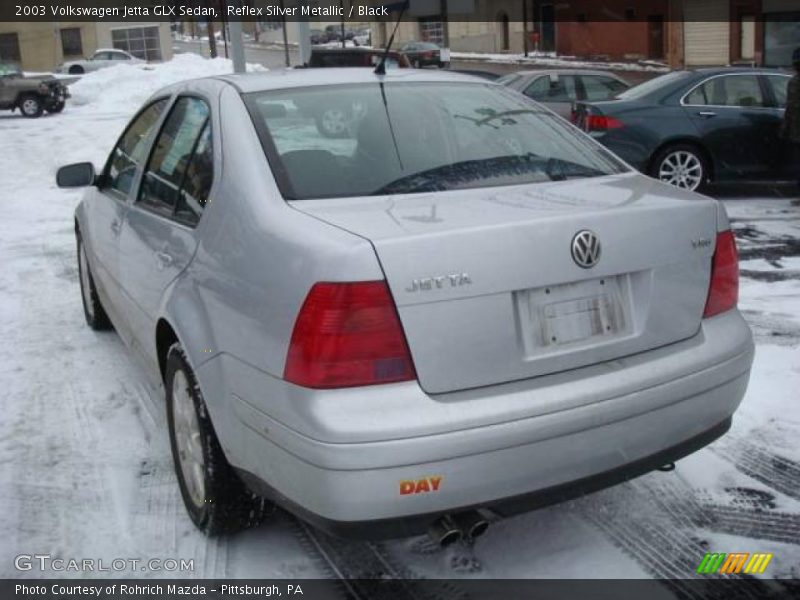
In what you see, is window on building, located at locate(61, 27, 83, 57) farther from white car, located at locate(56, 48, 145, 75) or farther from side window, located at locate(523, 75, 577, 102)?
side window, located at locate(523, 75, 577, 102)

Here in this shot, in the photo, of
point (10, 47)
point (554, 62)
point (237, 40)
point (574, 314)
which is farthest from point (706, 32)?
point (10, 47)

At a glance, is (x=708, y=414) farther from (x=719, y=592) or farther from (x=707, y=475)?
(x=707, y=475)

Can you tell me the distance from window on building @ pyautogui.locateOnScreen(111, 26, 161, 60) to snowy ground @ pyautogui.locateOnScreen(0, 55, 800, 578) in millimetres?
51555

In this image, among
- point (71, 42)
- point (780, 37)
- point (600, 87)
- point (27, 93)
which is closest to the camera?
point (600, 87)

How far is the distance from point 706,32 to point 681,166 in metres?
24.5

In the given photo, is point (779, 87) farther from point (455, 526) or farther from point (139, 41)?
point (139, 41)

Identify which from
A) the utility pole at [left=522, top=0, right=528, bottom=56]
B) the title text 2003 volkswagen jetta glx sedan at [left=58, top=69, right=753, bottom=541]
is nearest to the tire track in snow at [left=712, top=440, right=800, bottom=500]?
the title text 2003 volkswagen jetta glx sedan at [left=58, top=69, right=753, bottom=541]

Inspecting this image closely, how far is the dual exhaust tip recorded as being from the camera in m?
2.66

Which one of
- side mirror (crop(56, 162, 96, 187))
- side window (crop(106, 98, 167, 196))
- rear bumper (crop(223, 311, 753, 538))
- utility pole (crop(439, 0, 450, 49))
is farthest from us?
Answer: utility pole (crop(439, 0, 450, 49))

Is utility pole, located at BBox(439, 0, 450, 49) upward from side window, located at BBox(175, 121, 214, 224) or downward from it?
upward

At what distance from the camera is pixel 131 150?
470 cm

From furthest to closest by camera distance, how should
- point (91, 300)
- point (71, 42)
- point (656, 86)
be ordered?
point (71, 42), point (656, 86), point (91, 300)

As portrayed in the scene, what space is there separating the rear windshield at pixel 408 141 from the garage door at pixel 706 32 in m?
29.9

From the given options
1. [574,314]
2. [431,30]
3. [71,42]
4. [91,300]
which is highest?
[71,42]
